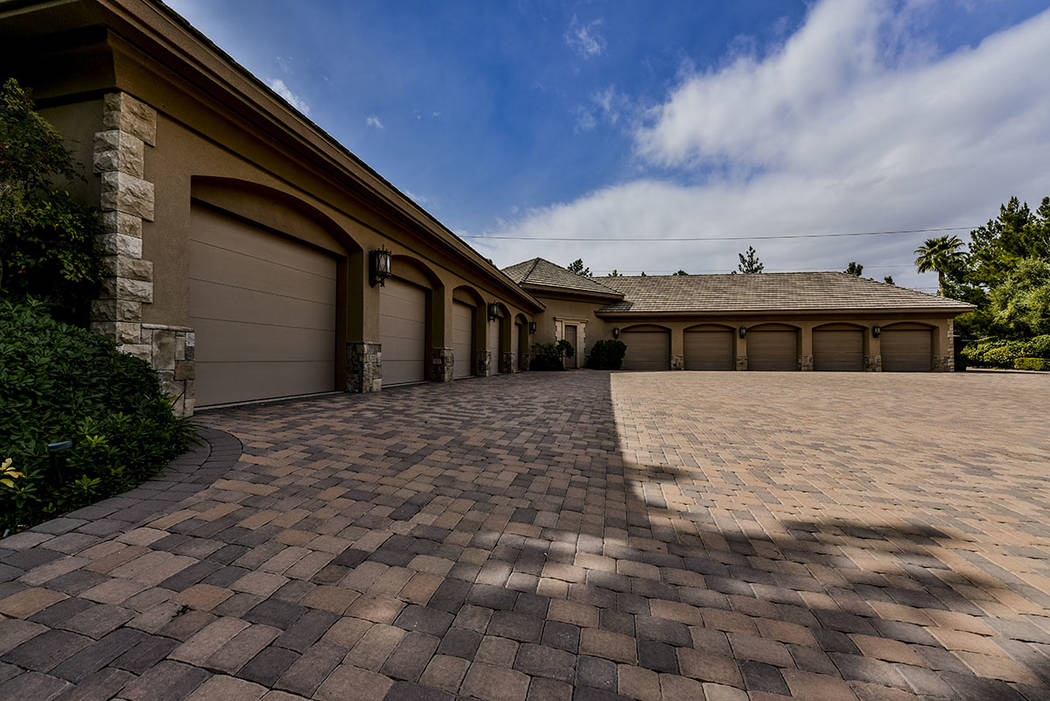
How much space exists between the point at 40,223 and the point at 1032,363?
29573mm

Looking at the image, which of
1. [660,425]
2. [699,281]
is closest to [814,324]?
[699,281]

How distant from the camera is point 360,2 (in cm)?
645

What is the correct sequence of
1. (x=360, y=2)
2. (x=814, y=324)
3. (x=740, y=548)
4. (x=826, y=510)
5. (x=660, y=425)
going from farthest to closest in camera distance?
(x=814, y=324)
(x=360, y=2)
(x=660, y=425)
(x=826, y=510)
(x=740, y=548)

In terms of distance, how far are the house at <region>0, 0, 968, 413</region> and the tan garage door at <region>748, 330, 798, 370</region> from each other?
1330 centimetres

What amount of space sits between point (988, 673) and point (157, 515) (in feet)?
11.4

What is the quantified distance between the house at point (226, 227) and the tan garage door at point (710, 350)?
11.6 metres

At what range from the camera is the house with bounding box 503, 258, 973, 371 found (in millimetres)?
16859

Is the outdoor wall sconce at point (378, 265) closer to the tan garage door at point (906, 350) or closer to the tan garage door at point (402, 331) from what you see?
the tan garage door at point (402, 331)

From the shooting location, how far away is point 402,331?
864 cm

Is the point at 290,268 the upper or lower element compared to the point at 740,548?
upper

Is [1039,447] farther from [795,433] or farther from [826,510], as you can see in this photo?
[826,510]

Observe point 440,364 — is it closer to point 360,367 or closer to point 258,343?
point 360,367

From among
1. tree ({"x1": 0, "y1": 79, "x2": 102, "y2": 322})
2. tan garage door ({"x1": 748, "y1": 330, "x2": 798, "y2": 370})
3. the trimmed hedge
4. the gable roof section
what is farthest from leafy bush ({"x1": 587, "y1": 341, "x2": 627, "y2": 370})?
the trimmed hedge

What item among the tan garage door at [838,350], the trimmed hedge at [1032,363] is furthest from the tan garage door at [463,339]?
the trimmed hedge at [1032,363]
